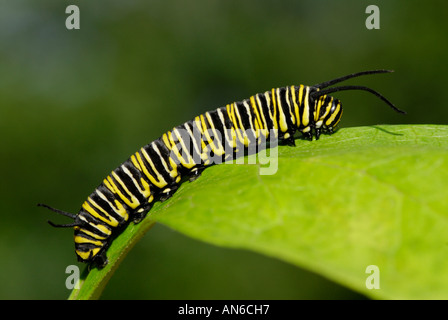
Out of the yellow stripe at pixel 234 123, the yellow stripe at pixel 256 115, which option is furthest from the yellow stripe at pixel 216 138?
the yellow stripe at pixel 256 115

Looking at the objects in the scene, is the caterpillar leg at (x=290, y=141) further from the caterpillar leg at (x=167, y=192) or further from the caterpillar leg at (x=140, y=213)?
the caterpillar leg at (x=140, y=213)

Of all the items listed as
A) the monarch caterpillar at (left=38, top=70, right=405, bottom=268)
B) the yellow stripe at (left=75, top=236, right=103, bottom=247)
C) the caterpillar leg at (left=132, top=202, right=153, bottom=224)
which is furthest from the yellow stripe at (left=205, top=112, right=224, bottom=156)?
the yellow stripe at (left=75, top=236, right=103, bottom=247)

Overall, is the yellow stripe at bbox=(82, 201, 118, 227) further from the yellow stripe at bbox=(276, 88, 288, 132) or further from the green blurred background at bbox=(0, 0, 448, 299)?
the green blurred background at bbox=(0, 0, 448, 299)

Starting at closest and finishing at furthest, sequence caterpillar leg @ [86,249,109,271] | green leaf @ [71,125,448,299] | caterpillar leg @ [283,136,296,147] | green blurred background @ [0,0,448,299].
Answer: green leaf @ [71,125,448,299]
caterpillar leg @ [86,249,109,271]
caterpillar leg @ [283,136,296,147]
green blurred background @ [0,0,448,299]

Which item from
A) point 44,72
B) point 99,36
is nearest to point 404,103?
point 99,36

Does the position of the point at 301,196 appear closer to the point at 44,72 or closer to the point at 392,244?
the point at 392,244

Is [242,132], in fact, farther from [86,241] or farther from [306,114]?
[86,241]
